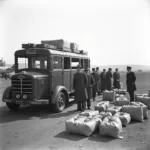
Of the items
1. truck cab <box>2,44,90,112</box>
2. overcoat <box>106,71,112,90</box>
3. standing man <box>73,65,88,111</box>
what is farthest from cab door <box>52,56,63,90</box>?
overcoat <box>106,71,112,90</box>

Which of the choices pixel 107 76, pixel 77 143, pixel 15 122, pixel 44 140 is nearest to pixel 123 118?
pixel 77 143

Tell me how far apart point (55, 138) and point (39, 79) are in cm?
276

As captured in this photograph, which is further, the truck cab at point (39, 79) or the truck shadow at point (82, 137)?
the truck cab at point (39, 79)

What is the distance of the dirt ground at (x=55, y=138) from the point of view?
12.8ft

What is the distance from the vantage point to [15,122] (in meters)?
5.84

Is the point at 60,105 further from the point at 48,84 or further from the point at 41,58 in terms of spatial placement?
the point at 41,58

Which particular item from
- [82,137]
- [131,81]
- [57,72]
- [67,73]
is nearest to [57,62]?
[57,72]

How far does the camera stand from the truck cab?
647cm

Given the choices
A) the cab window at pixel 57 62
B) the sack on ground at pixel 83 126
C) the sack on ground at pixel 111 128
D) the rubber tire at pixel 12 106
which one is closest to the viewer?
the sack on ground at pixel 111 128

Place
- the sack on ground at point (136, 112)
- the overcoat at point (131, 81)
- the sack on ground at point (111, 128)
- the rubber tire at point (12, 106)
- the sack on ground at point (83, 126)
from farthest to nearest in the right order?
1. the overcoat at point (131, 81)
2. the rubber tire at point (12, 106)
3. the sack on ground at point (136, 112)
4. the sack on ground at point (83, 126)
5. the sack on ground at point (111, 128)

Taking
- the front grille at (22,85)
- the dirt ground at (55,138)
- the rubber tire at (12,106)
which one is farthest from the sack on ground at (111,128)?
the rubber tire at (12,106)

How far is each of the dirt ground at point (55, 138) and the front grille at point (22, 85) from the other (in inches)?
44.4

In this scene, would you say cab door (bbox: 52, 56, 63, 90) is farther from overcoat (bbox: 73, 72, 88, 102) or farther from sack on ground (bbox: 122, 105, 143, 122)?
sack on ground (bbox: 122, 105, 143, 122)

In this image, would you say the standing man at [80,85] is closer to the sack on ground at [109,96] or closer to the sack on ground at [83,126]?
the sack on ground at [83,126]
